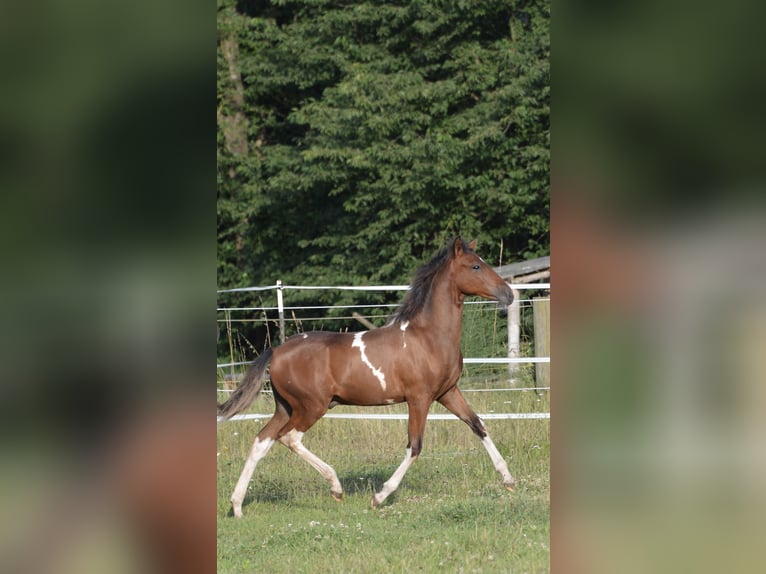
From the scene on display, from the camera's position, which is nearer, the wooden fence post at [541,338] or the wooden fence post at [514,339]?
the wooden fence post at [541,338]

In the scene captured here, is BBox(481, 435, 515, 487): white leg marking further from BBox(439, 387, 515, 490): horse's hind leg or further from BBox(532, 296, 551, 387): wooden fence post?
BBox(532, 296, 551, 387): wooden fence post

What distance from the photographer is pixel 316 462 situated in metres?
6.05

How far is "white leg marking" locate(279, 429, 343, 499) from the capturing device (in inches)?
233

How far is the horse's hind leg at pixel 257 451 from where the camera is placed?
5730mm

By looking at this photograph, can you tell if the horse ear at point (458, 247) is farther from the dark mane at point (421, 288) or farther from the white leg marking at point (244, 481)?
the white leg marking at point (244, 481)

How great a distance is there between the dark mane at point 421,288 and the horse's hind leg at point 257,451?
3.37ft

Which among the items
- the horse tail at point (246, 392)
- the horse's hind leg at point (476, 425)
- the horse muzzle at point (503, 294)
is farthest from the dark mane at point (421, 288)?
the horse tail at point (246, 392)

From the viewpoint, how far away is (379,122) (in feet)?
51.7

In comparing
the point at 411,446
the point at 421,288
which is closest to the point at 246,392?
the point at 411,446

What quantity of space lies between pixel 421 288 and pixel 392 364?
0.60 metres

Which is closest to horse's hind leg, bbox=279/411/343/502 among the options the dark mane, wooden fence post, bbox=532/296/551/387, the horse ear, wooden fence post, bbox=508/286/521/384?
the dark mane
